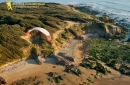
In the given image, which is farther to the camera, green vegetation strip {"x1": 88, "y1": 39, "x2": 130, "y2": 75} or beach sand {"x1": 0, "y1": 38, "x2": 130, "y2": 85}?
green vegetation strip {"x1": 88, "y1": 39, "x2": 130, "y2": 75}


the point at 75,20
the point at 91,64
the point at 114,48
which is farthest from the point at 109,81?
the point at 75,20

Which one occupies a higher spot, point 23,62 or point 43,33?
point 43,33

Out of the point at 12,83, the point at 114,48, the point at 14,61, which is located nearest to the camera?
the point at 12,83

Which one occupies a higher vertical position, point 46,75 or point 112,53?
point 112,53

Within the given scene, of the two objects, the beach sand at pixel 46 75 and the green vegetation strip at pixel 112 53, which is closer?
the beach sand at pixel 46 75

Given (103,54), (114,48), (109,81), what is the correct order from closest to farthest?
(109,81) < (103,54) < (114,48)

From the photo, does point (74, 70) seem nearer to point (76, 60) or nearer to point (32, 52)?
point (76, 60)

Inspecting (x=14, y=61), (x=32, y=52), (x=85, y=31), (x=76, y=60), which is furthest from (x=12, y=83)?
(x=85, y=31)

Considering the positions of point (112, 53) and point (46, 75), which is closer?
point (46, 75)

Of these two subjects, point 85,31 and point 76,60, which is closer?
point 76,60
